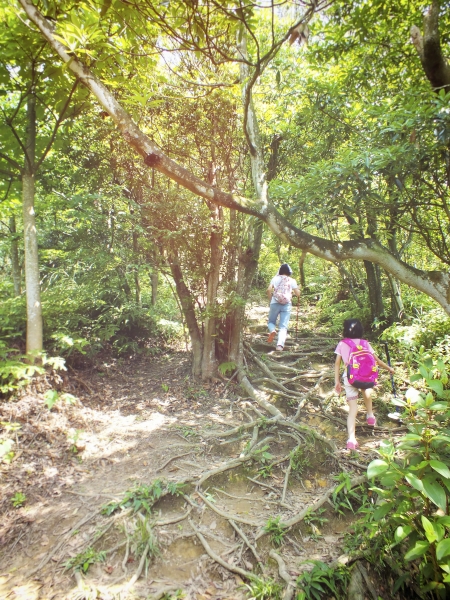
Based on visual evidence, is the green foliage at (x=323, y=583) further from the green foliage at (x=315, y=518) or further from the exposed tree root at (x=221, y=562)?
the green foliage at (x=315, y=518)

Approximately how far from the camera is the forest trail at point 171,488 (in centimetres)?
283

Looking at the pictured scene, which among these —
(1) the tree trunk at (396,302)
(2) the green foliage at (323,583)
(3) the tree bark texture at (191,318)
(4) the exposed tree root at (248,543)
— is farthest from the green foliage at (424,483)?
(1) the tree trunk at (396,302)

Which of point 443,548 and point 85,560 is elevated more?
point 443,548

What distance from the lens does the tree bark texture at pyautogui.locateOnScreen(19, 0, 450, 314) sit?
3654mm

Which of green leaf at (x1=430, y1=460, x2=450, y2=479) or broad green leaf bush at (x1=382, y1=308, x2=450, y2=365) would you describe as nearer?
green leaf at (x1=430, y1=460, x2=450, y2=479)

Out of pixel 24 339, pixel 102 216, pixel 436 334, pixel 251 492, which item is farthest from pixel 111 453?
pixel 436 334

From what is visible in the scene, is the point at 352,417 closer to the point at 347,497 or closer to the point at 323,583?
the point at 347,497

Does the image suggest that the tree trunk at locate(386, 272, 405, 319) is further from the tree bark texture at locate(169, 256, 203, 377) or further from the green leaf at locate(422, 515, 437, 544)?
the green leaf at locate(422, 515, 437, 544)

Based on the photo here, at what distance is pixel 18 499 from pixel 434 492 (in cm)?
396

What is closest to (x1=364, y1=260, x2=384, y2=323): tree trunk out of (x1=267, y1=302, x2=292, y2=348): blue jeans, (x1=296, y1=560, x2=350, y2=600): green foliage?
(x1=267, y1=302, x2=292, y2=348): blue jeans

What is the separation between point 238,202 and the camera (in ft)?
13.6

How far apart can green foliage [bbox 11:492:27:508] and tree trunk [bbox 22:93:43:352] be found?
2.00 metres

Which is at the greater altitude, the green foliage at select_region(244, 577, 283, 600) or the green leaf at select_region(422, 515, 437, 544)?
the green leaf at select_region(422, 515, 437, 544)

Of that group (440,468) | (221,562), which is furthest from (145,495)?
(440,468)
